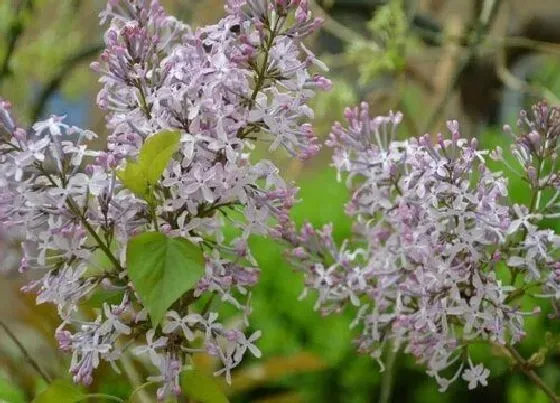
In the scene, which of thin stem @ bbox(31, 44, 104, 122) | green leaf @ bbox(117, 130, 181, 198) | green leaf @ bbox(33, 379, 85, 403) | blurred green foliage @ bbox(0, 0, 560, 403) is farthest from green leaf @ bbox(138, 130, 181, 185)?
blurred green foliage @ bbox(0, 0, 560, 403)

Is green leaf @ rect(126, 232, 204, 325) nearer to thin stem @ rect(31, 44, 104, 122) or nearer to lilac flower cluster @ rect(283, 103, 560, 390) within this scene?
lilac flower cluster @ rect(283, 103, 560, 390)

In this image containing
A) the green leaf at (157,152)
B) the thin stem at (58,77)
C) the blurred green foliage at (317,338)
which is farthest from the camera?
the blurred green foliage at (317,338)

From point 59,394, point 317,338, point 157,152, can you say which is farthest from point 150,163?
point 317,338

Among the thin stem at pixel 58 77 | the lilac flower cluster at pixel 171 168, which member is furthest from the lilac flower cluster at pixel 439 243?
the thin stem at pixel 58 77

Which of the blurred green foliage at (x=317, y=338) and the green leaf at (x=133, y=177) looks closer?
the green leaf at (x=133, y=177)

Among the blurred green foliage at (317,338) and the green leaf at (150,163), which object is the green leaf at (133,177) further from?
the blurred green foliage at (317,338)

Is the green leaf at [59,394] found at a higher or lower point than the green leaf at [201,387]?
higher

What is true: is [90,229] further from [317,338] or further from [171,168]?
[317,338]
